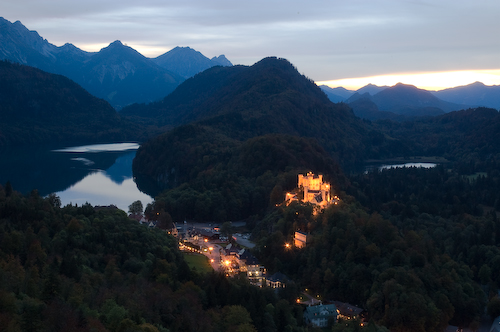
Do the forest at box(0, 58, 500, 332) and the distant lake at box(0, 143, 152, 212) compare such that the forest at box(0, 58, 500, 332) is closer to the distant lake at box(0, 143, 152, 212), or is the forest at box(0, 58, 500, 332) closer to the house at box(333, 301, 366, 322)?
the house at box(333, 301, 366, 322)

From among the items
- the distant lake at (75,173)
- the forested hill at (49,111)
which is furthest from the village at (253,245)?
the forested hill at (49,111)

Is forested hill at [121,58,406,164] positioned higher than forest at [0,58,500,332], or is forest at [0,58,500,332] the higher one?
forested hill at [121,58,406,164]

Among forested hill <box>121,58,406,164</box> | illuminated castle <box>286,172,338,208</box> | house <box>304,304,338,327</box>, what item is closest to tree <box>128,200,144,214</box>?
illuminated castle <box>286,172,338,208</box>

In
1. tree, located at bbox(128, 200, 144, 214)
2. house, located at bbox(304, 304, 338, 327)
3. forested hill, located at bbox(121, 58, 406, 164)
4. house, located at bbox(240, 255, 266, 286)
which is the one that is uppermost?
forested hill, located at bbox(121, 58, 406, 164)

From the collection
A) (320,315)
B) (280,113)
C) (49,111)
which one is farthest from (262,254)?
(49,111)

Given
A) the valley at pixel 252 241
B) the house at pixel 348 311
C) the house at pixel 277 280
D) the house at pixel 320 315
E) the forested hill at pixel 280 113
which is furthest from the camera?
the forested hill at pixel 280 113

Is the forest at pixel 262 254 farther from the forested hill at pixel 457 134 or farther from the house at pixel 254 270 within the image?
the forested hill at pixel 457 134
